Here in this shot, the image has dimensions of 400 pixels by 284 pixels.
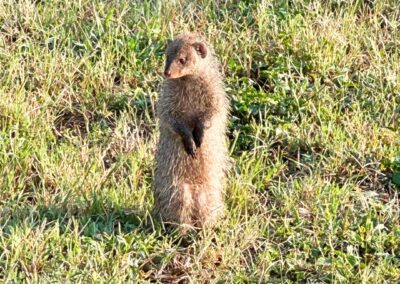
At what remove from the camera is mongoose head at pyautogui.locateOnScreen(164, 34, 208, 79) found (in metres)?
4.95

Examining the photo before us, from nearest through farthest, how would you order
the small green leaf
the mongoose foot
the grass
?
the grass < the mongoose foot < the small green leaf

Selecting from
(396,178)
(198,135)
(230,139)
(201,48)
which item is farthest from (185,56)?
(396,178)

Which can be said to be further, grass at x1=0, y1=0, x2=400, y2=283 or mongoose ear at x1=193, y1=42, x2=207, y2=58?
mongoose ear at x1=193, y1=42, x2=207, y2=58

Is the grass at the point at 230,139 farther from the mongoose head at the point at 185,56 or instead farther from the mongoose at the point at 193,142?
the mongoose head at the point at 185,56

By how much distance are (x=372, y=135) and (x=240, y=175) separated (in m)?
0.93

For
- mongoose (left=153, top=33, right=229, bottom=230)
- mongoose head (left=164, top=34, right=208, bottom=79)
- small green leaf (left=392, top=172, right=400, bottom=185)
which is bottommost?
small green leaf (left=392, top=172, right=400, bottom=185)

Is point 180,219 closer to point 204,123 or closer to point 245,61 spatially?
point 204,123

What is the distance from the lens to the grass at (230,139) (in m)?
4.95

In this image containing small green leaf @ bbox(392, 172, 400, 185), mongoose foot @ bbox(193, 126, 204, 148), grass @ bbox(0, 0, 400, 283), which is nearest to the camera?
grass @ bbox(0, 0, 400, 283)

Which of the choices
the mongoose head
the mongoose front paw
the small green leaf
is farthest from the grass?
the mongoose head

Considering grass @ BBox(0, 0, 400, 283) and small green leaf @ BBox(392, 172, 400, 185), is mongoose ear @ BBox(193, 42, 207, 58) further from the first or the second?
small green leaf @ BBox(392, 172, 400, 185)

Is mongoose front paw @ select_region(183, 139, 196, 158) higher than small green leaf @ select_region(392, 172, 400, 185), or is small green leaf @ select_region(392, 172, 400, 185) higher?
mongoose front paw @ select_region(183, 139, 196, 158)

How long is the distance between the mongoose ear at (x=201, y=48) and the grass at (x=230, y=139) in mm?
790

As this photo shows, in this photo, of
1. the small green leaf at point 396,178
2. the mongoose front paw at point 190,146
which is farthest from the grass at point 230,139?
the mongoose front paw at point 190,146
